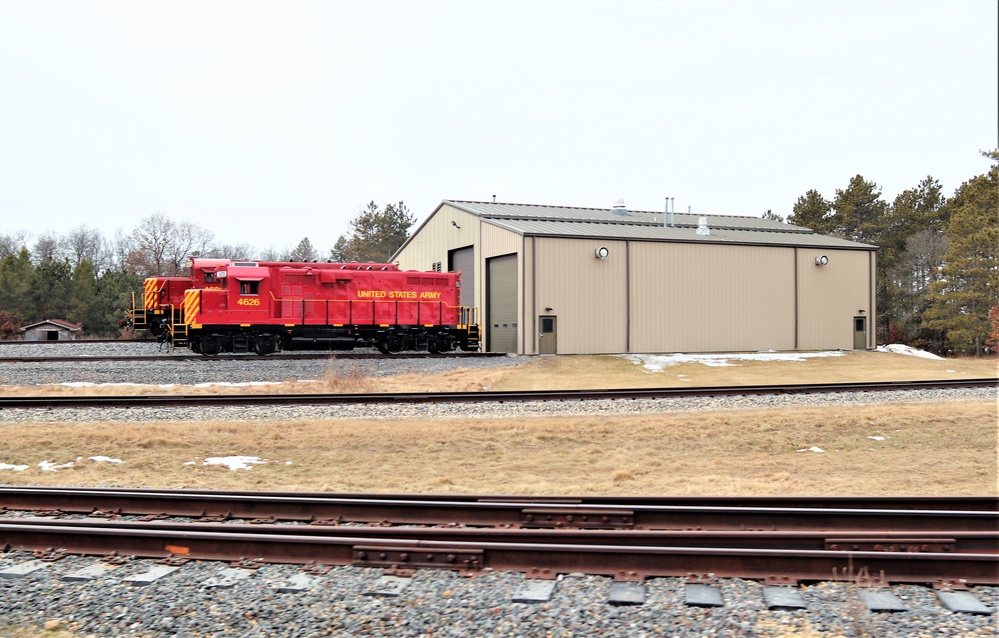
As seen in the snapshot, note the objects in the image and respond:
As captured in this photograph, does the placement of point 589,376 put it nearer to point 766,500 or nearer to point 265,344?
point 265,344

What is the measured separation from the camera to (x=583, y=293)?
1214 inches

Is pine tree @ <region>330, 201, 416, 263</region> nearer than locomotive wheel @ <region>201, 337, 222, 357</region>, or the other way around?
locomotive wheel @ <region>201, 337, 222, 357</region>

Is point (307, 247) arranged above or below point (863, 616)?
above

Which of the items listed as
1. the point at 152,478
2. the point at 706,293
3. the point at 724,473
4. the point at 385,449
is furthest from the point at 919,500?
the point at 706,293

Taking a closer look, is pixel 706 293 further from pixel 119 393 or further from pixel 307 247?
pixel 307 247

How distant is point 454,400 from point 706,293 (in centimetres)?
2016

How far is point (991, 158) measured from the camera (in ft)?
165

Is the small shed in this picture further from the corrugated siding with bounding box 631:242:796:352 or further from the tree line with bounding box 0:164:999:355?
the corrugated siding with bounding box 631:242:796:352

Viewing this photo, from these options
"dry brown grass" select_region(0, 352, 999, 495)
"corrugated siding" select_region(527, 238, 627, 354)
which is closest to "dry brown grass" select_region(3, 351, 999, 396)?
"corrugated siding" select_region(527, 238, 627, 354)

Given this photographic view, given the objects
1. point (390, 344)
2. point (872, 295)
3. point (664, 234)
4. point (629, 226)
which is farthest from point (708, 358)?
point (872, 295)

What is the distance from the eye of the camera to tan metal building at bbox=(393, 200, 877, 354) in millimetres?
30516

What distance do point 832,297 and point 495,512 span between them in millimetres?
33444

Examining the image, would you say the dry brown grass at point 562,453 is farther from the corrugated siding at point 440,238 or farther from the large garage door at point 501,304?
the corrugated siding at point 440,238

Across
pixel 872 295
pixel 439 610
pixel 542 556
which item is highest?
pixel 872 295
